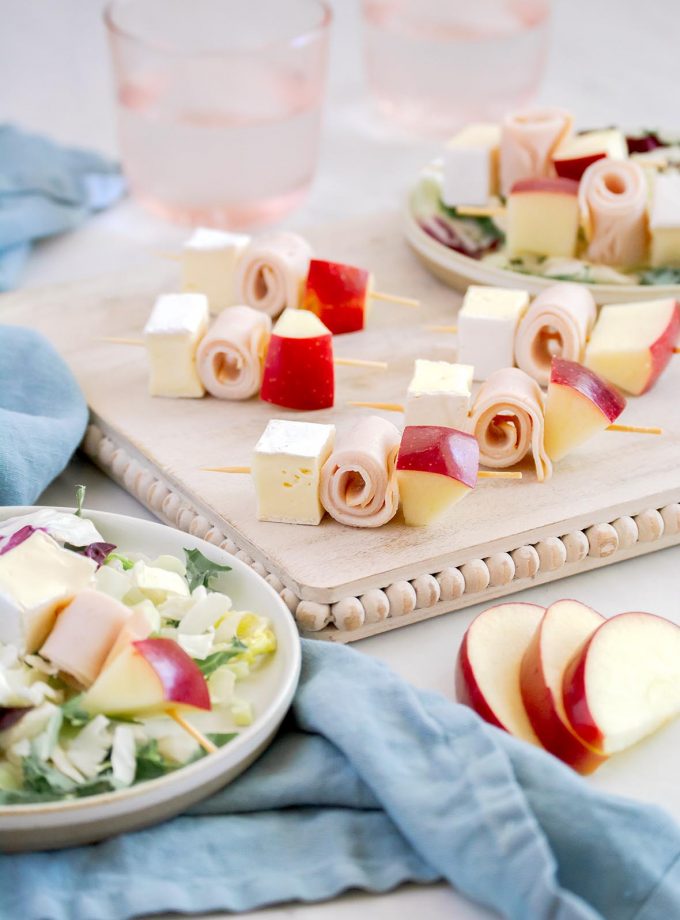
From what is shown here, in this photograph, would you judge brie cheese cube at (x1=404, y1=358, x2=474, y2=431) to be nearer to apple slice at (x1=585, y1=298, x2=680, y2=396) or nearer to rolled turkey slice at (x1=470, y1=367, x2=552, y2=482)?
rolled turkey slice at (x1=470, y1=367, x2=552, y2=482)

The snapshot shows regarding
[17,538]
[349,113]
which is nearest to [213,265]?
[17,538]

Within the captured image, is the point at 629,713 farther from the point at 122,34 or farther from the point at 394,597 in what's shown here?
the point at 122,34

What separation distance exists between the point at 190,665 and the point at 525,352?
76 centimetres

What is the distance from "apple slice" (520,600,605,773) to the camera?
4.00ft

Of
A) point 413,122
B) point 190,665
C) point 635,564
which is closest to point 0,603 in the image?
point 190,665

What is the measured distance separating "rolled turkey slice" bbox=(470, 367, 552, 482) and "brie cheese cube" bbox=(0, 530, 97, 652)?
503 millimetres

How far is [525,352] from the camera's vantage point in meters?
1.78

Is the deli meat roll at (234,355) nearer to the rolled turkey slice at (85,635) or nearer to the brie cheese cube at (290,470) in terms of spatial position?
the brie cheese cube at (290,470)

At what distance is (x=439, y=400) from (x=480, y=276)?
1.70 feet

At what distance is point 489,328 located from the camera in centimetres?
176

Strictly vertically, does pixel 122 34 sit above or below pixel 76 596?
above

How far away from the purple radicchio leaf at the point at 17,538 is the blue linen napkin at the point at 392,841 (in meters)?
0.32

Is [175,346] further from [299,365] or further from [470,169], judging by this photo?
[470,169]

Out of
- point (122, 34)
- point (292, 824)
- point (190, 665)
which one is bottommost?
point (292, 824)
